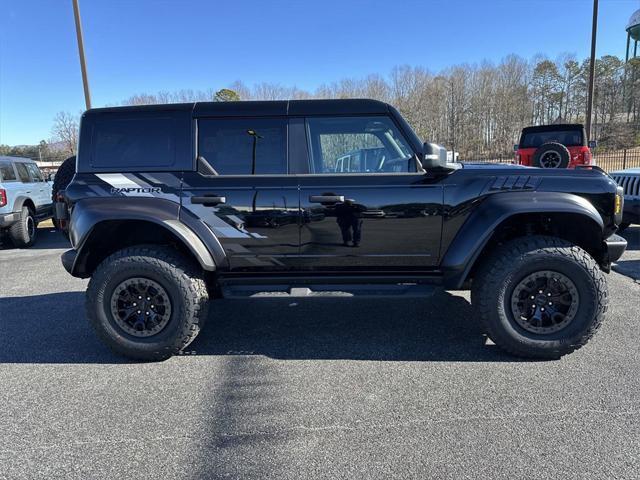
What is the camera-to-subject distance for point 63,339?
3.98m

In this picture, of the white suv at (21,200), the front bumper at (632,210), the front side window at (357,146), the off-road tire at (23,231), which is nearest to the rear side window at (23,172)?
the white suv at (21,200)

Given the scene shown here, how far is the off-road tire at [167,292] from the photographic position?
133 inches

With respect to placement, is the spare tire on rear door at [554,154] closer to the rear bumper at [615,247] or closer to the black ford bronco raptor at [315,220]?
the rear bumper at [615,247]

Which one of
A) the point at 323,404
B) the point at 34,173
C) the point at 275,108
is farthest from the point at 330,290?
the point at 34,173

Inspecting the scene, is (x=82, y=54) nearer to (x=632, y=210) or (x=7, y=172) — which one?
(x=7, y=172)

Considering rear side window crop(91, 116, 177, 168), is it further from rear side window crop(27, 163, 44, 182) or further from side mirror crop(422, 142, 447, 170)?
rear side window crop(27, 163, 44, 182)

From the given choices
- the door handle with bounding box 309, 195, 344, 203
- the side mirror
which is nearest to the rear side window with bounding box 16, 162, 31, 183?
the door handle with bounding box 309, 195, 344, 203

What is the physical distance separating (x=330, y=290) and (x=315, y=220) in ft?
1.93

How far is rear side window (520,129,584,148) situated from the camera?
32.4 ft

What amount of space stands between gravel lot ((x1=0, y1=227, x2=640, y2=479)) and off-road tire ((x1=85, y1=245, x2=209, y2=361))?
157 mm

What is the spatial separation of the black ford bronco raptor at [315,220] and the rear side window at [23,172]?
24.2ft

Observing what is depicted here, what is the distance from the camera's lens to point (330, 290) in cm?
350

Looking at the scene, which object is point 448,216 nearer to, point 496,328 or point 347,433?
point 496,328

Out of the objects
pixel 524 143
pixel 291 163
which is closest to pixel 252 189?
pixel 291 163
